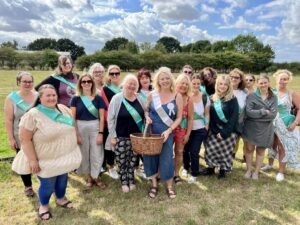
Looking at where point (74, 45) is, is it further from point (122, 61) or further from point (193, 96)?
point (193, 96)

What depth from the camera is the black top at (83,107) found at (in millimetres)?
4984

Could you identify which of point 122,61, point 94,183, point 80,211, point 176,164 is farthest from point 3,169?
point 122,61

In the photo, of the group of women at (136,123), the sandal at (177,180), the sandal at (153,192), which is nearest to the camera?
the group of women at (136,123)

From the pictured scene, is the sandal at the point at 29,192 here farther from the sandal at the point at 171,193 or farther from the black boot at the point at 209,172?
the black boot at the point at 209,172

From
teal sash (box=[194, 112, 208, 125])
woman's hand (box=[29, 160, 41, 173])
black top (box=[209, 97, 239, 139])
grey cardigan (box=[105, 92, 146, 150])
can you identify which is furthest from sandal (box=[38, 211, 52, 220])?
black top (box=[209, 97, 239, 139])

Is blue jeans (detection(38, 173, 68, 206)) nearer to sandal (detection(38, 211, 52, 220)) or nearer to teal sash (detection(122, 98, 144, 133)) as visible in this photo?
sandal (detection(38, 211, 52, 220))

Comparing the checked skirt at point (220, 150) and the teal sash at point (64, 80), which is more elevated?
the teal sash at point (64, 80)

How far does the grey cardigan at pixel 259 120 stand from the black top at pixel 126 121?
6.46 ft

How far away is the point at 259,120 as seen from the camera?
5.61 metres

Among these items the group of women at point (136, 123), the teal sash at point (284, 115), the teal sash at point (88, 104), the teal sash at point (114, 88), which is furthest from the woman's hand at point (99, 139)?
the teal sash at point (284, 115)

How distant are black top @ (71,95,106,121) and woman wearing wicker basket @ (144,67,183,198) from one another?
2.56ft

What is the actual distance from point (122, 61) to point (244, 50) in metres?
42.2

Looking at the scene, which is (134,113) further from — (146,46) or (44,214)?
(146,46)

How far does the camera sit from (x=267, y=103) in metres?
5.48
